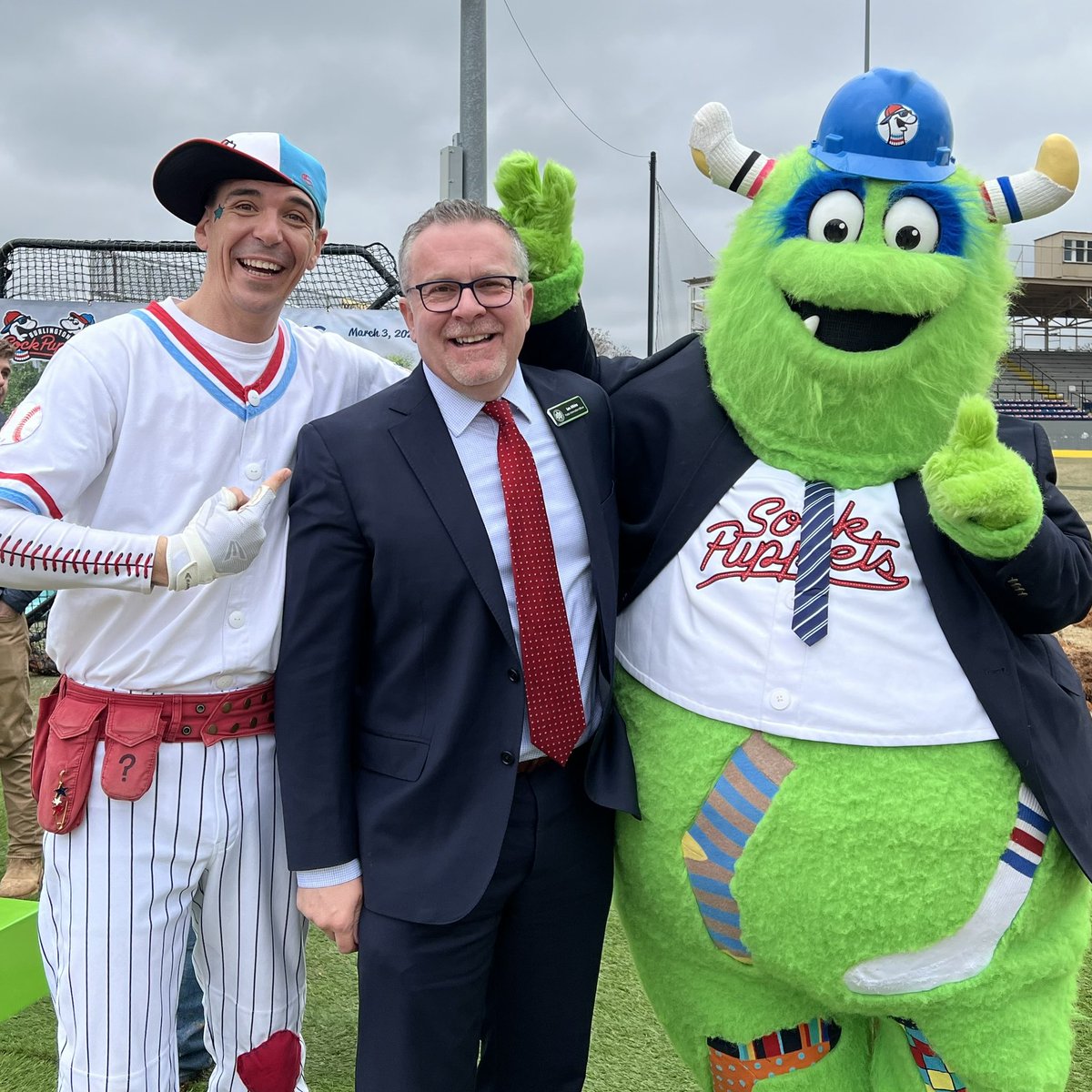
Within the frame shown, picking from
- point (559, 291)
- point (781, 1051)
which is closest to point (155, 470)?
point (559, 291)

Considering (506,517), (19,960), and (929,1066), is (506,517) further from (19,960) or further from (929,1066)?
(19,960)

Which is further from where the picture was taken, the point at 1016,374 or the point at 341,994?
the point at 1016,374

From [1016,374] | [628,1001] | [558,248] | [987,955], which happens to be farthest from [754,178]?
[1016,374]

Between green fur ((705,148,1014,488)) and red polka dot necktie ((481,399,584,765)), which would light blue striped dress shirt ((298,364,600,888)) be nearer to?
red polka dot necktie ((481,399,584,765))

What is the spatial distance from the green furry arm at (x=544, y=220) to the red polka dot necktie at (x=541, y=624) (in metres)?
0.55

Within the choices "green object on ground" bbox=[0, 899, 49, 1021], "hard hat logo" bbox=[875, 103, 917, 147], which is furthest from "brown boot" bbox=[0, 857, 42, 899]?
"hard hat logo" bbox=[875, 103, 917, 147]

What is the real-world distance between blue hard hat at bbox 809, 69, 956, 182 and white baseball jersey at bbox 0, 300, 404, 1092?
125 cm

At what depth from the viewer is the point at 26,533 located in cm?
181

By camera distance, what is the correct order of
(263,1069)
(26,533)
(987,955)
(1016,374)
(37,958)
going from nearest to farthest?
(26,533), (987,955), (263,1069), (37,958), (1016,374)

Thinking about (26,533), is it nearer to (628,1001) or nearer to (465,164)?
(628,1001)

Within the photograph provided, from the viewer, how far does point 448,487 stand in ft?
6.60

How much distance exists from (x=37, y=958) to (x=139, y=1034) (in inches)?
52.2

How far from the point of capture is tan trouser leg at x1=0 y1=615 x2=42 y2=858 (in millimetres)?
4078

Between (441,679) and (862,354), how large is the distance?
3.39 feet
